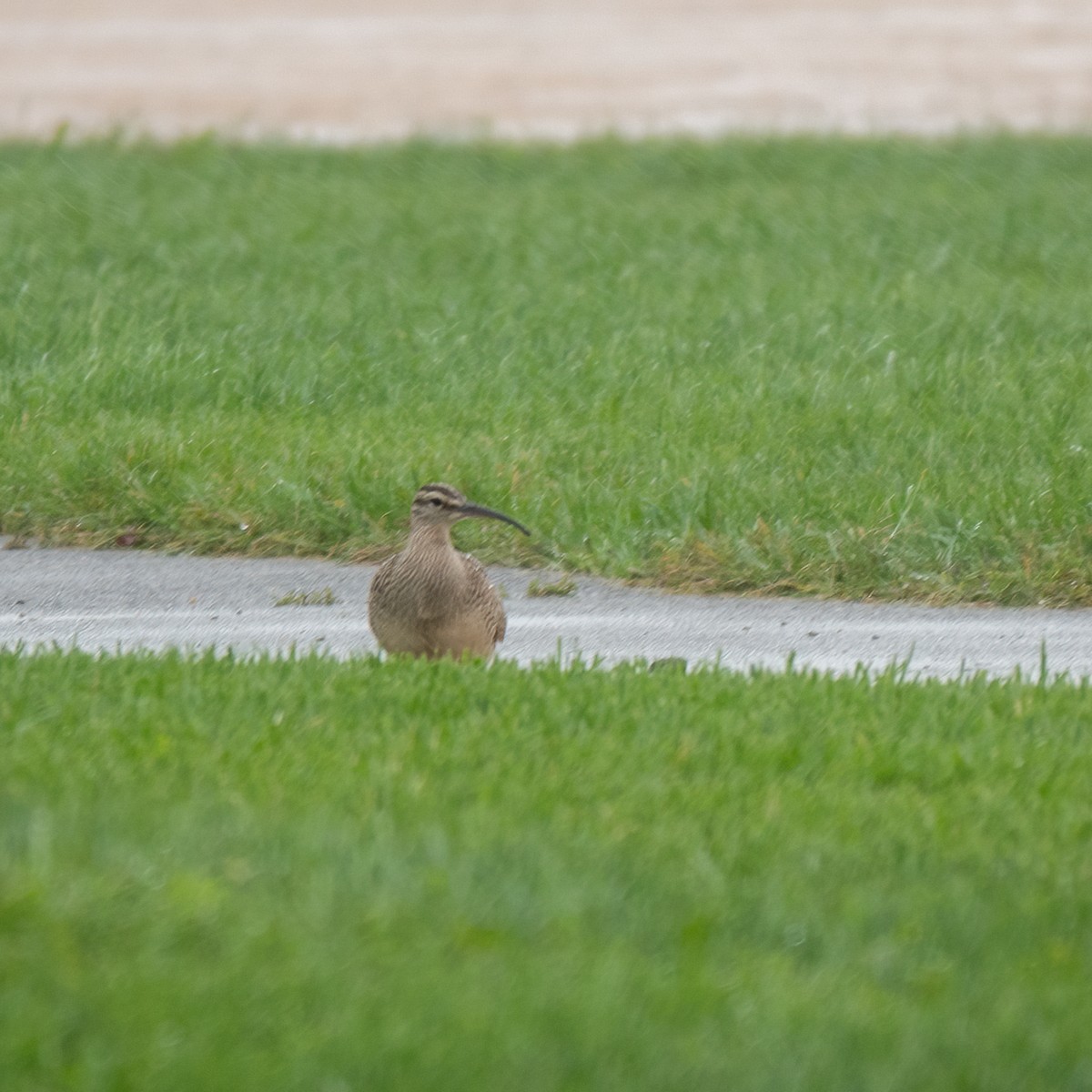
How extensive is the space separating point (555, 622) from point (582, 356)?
14.8 ft

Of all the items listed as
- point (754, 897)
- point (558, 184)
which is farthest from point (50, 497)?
point (558, 184)

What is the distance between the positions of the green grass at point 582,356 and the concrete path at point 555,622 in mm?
284

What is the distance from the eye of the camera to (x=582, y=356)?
13.2 m

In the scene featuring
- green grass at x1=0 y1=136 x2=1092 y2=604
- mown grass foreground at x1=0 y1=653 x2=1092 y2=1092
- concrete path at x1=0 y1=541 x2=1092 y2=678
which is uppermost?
green grass at x1=0 y1=136 x2=1092 y2=604

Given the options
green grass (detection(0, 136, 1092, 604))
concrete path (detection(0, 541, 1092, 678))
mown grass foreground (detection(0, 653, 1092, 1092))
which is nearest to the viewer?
mown grass foreground (detection(0, 653, 1092, 1092))

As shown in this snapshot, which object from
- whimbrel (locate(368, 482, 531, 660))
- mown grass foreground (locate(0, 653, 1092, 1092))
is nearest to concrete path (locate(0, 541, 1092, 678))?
whimbrel (locate(368, 482, 531, 660))

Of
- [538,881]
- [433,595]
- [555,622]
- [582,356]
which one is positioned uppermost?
[582,356]

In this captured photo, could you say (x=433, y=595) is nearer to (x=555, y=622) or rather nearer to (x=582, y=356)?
(x=555, y=622)

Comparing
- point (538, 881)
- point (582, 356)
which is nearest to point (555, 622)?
point (538, 881)

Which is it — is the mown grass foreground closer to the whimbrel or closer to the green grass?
the whimbrel

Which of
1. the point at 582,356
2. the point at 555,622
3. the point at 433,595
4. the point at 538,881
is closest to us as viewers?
the point at 538,881

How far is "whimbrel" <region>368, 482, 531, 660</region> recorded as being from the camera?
7750mm

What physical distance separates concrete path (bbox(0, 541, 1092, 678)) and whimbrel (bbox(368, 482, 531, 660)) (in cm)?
21

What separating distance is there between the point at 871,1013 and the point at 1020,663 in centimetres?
365
